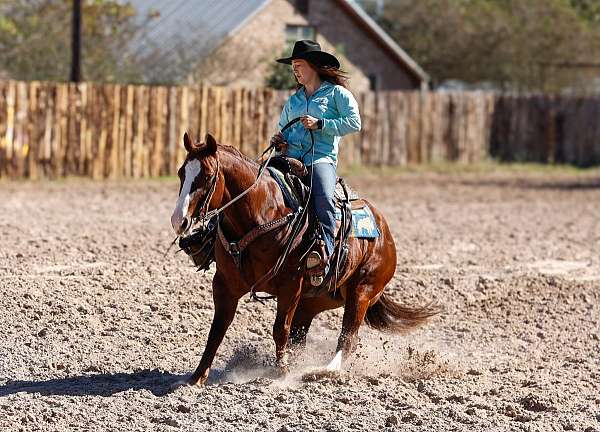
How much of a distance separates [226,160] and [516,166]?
2414 centimetres

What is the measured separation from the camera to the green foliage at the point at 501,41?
44938 millimetres

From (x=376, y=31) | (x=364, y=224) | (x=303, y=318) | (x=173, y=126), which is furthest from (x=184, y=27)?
(x=364, y=224)

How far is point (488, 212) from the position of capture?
19000mm

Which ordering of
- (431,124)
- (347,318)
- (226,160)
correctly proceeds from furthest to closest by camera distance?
(431,124) → (347,318) → (226,160)

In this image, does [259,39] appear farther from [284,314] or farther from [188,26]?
[284,314]

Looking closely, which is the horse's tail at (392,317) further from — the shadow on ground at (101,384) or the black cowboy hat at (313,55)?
the black cowboy hat at (313,55)

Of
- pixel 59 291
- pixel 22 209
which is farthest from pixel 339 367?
pixel 22 209

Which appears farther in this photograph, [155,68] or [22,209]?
[155,68]

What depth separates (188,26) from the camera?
103ft

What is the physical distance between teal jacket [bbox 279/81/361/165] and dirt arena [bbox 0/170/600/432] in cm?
150

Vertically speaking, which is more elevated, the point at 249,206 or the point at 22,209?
the point at 249,206

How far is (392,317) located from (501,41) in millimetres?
37642

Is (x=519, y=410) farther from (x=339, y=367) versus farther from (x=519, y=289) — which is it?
(x=519, y=289)

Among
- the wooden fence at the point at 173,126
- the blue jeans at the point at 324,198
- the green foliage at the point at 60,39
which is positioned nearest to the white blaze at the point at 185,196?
the blue jeans at the point at 324,198
